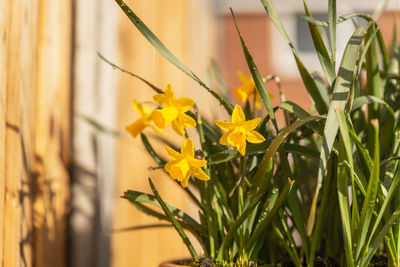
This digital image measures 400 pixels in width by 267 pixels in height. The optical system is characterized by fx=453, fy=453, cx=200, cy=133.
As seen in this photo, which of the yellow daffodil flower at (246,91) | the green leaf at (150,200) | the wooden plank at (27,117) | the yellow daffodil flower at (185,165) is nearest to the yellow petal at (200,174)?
the yellow daffodil flower at (185,165)

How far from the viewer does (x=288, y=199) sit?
2.24 feet

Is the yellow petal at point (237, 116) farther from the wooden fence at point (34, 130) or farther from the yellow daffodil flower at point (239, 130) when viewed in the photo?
the wooden fence at point (34, 130)

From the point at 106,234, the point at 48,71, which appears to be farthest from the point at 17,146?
the point at 106,234

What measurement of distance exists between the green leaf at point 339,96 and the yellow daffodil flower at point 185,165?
0.51 ft

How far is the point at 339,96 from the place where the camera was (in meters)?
0.58

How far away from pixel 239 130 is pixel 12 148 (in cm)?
36

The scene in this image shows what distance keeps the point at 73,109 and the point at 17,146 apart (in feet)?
1.09

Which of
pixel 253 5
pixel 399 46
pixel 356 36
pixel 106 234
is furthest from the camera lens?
pixel 253 5

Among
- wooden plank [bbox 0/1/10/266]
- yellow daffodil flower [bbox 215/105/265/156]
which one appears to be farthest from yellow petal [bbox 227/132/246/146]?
wooden plank [bbox 0/1/10/266]

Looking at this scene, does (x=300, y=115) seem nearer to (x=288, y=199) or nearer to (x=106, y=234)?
(x=288, y=199)

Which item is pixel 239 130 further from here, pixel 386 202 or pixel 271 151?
pixel 386 202

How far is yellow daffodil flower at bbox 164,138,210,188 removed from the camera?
0.61m

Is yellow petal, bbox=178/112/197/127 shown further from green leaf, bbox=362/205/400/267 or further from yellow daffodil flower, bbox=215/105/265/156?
green leaf, bbox=362/205/400/267

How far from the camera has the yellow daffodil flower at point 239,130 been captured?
2.00ft
